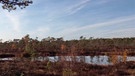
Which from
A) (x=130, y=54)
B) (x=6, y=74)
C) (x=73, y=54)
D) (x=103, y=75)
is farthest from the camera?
(x=130, y=54)

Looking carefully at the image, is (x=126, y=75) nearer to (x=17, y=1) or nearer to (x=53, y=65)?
(x=53, y=65)

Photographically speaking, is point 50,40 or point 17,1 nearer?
point 17,1

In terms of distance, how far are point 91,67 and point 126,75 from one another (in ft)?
18.4

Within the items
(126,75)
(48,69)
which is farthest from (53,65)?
(126,75)

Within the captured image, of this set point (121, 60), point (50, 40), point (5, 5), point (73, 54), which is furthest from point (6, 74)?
point (50, 40)

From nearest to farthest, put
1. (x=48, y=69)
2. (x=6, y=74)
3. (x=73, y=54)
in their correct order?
(x=6, y=74)
(x=48, y=69)
(x=73, y=54)

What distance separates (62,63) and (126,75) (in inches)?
236

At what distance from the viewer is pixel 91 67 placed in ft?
91.9

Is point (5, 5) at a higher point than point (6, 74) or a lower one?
higher

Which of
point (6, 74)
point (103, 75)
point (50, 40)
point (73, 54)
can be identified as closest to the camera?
point (6, 74)

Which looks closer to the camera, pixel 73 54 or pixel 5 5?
pixel 5 5

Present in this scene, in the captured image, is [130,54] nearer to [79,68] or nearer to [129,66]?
[129,66]

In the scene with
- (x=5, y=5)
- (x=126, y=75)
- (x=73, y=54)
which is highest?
(x=5, y=5)

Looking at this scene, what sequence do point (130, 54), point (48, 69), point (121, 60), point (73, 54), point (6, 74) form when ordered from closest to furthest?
point (6, 74)
point (48, 69)
point (73, 54)
point (121, 60)
point (130, 54)
